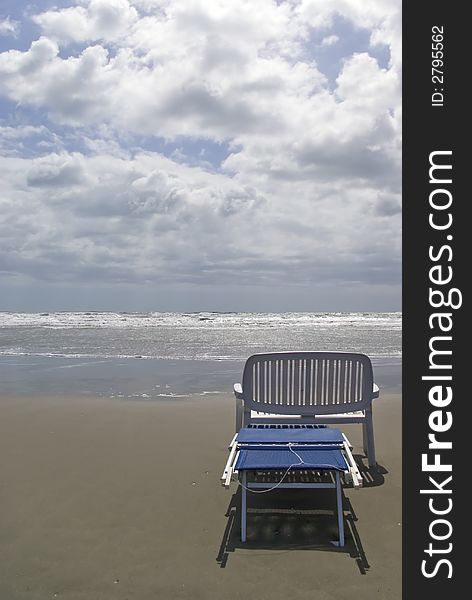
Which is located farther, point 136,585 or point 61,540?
point 61,540

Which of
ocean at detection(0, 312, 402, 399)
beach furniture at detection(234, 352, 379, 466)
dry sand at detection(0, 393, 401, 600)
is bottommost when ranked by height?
dry sand at detection(0, 393, 401, 600)

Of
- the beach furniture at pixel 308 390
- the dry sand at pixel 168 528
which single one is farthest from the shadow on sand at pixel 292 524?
the beach furniture at pixel 308 390

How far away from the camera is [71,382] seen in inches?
449

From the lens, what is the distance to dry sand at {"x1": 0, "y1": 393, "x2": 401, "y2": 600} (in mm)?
3609

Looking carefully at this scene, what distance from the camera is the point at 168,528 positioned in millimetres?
4418

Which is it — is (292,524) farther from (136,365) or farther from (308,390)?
(136,365)

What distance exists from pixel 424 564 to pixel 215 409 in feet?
18.0

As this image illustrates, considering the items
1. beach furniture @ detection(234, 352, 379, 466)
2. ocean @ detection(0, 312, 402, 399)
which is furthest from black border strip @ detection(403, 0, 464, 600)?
ocean @ detection(0, 312, 402, 399)

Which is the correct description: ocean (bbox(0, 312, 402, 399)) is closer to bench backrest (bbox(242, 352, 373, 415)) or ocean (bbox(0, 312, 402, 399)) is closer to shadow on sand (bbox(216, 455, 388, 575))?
bench backrest (bbox(242, 352, 373, 415))

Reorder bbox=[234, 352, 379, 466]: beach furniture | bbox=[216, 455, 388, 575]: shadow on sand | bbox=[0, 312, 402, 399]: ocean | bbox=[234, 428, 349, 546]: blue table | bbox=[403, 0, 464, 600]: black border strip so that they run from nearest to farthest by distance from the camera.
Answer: bbox=[403, 0, 464, 600]: black border strip
bbox=[216, 455, 388, 575]: shadow on sand
bbox=[234, 428, 349, 546]: blue table
bbox=[234, 352, 379, 466]: beach furniture
bbox=[0, 312, 402, 399]: ocean

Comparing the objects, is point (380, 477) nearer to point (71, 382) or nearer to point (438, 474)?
point (438, 474)

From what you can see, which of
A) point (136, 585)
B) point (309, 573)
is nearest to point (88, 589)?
point (136, 585)

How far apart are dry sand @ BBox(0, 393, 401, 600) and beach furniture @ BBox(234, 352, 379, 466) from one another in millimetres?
634

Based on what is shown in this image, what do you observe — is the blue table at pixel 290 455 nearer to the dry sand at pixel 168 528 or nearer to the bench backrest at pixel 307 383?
the dry sand at pixel 168 528
